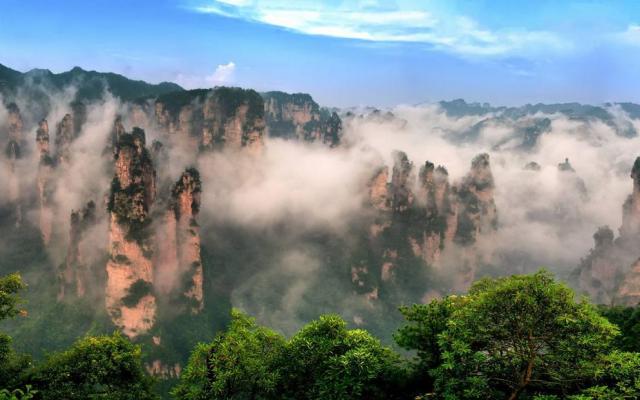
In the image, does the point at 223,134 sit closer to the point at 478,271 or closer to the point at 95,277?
the point at 95,277

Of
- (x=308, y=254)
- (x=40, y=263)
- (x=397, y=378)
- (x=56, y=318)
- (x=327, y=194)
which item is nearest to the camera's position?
(x=397, y=378)

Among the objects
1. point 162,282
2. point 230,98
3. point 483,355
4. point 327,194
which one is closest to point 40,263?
point 162,282

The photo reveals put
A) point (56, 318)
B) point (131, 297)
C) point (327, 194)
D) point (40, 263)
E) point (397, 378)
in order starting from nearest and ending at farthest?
point (397, 378), point (131, 297), point (56, 318), point (40, 263), point (327, 194)

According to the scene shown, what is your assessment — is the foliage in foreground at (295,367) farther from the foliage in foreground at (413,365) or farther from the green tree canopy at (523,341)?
the green tree canopy at (523,341)

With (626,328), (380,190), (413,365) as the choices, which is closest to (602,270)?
(380,190)

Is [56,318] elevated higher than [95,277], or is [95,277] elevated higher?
[95,277]

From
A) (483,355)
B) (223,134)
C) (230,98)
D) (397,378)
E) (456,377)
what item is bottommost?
(397,378)

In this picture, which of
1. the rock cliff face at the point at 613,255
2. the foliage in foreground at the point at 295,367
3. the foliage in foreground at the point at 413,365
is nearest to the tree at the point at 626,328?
the foliage in foreground at the point at 413,365
